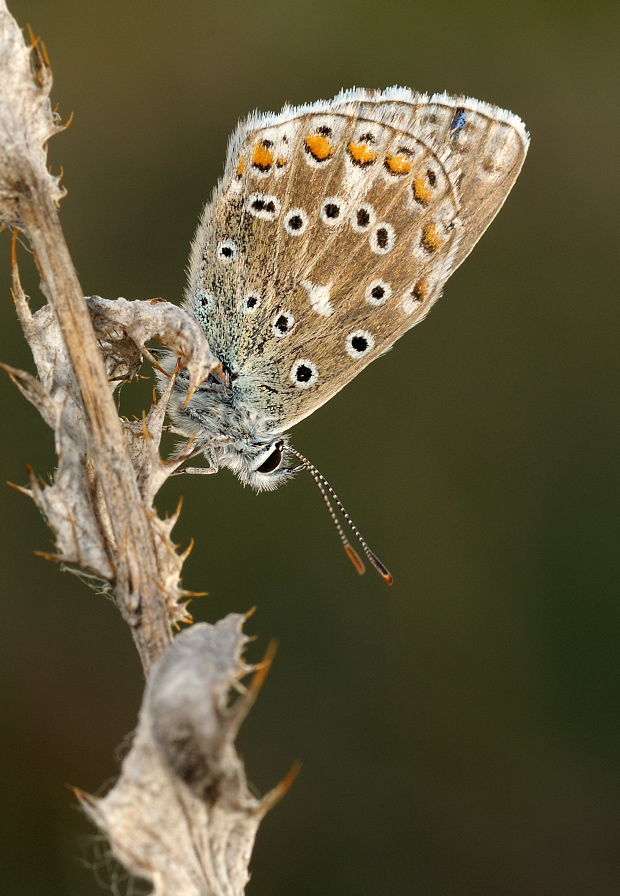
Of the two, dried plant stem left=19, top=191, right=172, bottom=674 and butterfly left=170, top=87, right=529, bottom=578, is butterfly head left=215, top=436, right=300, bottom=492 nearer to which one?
butterfly left=170, top=87, right=529, bottom=578

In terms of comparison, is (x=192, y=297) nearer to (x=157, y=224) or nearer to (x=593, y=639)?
(x=157, y=224)

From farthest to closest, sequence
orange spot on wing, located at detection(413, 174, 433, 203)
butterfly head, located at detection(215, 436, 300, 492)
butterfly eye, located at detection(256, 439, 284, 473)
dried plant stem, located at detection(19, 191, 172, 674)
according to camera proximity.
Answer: butterfly eye, located at detection(256, 439, 284, 473) < butterfly head, located at detection(215, 436, 300, 492) < orange spot on wing, located at detection(413, 174, 433, 203) < dried plant stem, located at detection(19, 191, 172, 674)

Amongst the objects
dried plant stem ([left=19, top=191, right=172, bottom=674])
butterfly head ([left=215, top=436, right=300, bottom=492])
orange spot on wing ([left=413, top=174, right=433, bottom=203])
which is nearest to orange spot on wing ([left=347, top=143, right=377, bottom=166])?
orange spot on wing ([left=413, top=174, right=433, bottom=203])

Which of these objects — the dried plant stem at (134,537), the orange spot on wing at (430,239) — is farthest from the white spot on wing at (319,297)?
the dried plant stem at (134,537)

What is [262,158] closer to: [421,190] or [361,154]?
[361,154]

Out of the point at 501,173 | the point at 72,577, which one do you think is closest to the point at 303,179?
the point at 501,173
